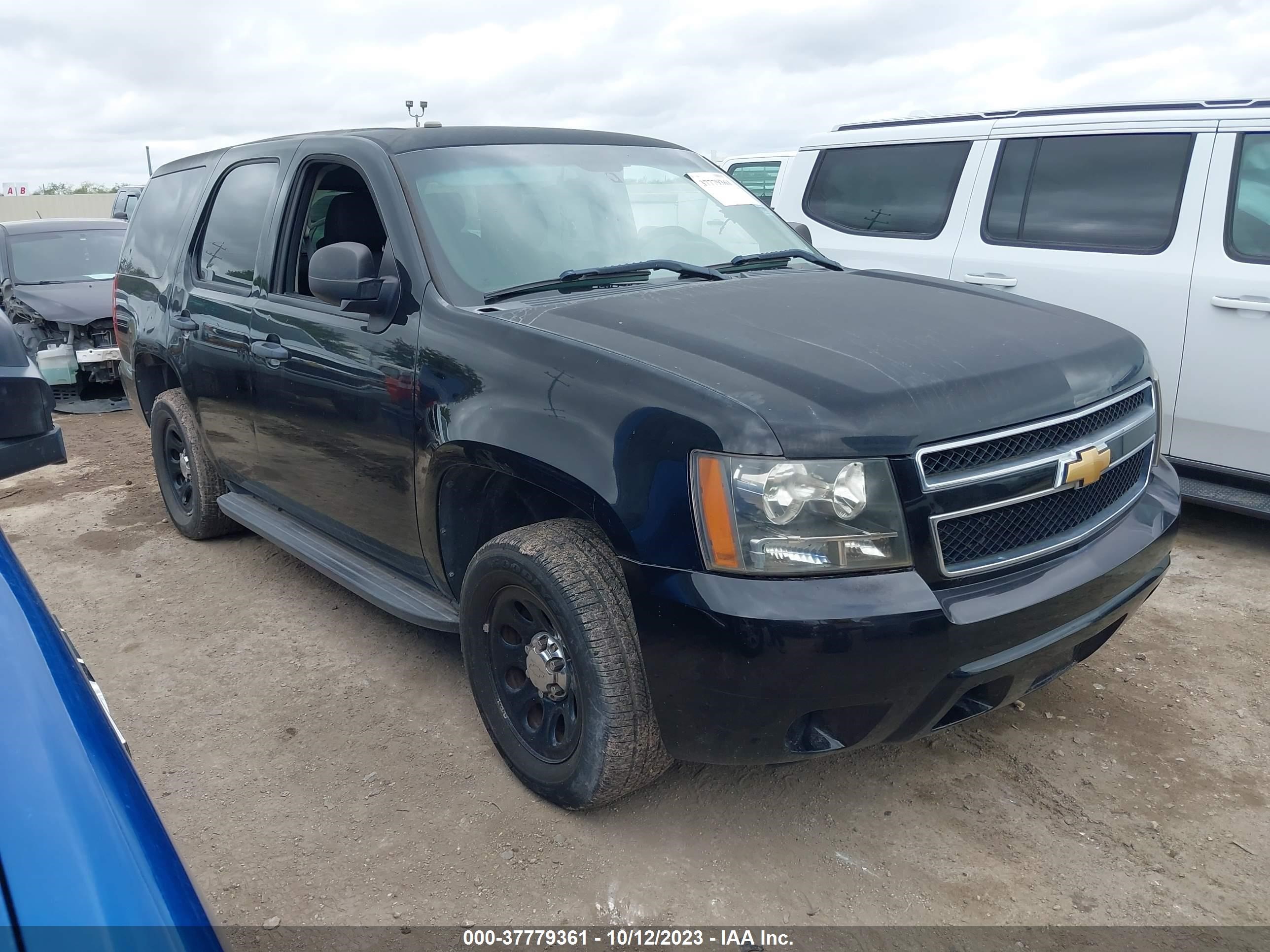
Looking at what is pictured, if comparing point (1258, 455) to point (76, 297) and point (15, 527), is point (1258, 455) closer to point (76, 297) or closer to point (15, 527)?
point (15, 527)

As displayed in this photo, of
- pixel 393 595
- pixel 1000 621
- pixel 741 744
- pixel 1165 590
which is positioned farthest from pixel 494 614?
pixel 1165 590

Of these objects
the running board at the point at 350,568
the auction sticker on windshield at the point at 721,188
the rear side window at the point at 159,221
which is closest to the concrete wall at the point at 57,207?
the rear side window at the point at 159,221

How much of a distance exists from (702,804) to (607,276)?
1.61 meters

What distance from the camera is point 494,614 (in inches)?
109

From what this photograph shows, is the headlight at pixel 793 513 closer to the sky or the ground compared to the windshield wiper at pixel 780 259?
closer to the ground

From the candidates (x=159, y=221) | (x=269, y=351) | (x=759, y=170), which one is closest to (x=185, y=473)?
(x=159, y=221)

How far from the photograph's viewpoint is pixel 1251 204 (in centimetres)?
440

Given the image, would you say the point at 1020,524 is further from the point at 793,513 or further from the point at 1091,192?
the point at 1091,192

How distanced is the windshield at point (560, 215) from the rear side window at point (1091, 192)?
199 centimetres

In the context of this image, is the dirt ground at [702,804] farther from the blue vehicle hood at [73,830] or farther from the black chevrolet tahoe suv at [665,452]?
the blue vehicle hood at [73,830]

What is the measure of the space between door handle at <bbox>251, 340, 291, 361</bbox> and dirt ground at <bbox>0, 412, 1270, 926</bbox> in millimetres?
1118

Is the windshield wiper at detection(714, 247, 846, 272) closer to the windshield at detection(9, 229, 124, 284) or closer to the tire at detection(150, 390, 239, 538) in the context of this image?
the tire at detection(150, 390, 239, 538)

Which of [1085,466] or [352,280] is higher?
[352,280]

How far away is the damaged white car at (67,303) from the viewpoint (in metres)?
8.76
